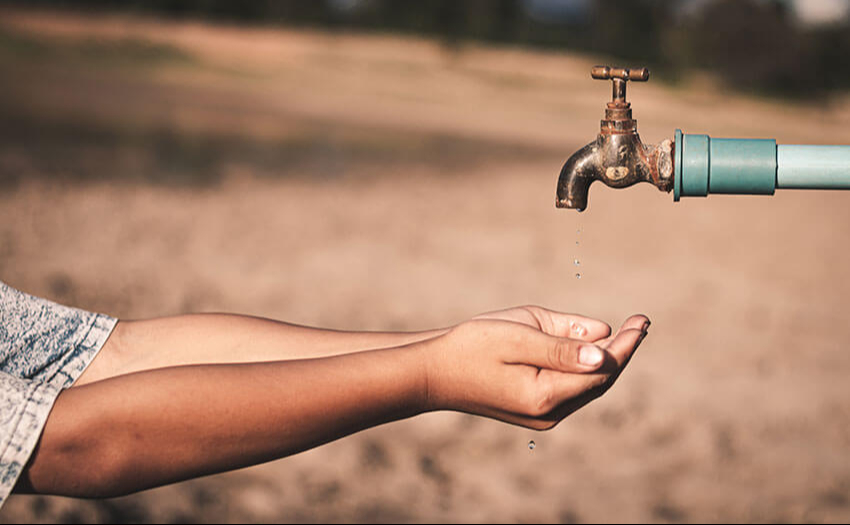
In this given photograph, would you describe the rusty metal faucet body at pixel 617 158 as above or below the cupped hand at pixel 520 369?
above

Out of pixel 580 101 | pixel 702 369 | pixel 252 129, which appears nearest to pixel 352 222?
pixel 702 369

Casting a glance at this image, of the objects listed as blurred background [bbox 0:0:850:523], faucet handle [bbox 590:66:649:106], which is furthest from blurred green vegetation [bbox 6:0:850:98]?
faucet handle [bbox 590:66:649:106]

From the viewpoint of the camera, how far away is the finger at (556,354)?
143cm

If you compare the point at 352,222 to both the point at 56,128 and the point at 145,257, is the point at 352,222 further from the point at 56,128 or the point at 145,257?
the point at 56,128

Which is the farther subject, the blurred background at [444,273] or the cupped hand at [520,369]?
the blurred background at [444,273]

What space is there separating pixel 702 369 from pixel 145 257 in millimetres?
3487

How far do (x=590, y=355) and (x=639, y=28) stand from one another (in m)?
29.5

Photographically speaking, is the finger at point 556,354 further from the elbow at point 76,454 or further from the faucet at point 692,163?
the elbow at point 76,454

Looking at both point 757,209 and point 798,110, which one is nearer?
point 757,209

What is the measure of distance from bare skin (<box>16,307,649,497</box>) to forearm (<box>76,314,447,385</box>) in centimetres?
24

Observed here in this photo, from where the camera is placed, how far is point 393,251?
20.2ft

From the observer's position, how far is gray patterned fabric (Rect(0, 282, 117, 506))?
1363mm

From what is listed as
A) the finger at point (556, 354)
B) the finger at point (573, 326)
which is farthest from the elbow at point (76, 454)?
the finger at point (573, 326)

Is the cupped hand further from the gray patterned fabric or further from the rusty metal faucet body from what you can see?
the gray patterned fabric
